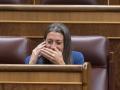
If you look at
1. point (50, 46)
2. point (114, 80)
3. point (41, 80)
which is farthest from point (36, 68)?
point (114, 80)

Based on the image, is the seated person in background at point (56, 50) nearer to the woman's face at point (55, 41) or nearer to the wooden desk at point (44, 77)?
the woman's face at point (55, 41)

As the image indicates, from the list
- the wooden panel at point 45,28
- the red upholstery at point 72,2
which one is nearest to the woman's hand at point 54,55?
the wooden panel at point 45,28

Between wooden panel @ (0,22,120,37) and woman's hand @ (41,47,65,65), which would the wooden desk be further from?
wooden panel @ (0,22,120,37)

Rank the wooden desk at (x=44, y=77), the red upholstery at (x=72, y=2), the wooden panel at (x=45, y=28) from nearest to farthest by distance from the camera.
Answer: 1. the wooden desk at (x=44, y=77)
2. the wooden panel at (x=45, y=28)
3. the red upholstery at (x=72, y=2)

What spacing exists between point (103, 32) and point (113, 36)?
0.02 metres

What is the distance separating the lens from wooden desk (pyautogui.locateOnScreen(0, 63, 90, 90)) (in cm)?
58

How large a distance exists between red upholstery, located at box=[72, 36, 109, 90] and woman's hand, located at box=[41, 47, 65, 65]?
0.20ft

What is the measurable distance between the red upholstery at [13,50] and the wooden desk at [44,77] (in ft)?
0.64

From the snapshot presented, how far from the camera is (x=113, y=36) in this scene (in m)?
0.88

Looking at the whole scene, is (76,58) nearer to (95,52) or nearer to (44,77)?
(95,52)

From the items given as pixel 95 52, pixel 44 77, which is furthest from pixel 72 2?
pixel 44 77

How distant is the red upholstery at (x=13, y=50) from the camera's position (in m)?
0.79

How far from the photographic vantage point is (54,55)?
747 mm

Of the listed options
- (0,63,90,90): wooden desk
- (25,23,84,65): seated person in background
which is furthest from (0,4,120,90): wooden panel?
(0,63,90,90): wooden desk
